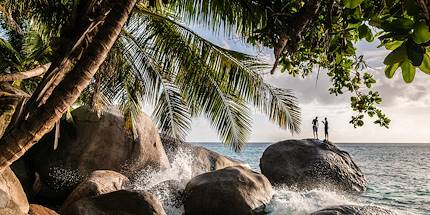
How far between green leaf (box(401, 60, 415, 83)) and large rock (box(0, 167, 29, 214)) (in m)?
5.44

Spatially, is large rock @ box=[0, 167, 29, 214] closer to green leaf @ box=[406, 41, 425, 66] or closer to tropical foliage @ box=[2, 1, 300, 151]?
tropical foliage @ box=[2, 1, 300, 151]

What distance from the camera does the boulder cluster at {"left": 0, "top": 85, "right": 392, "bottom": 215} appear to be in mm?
6836

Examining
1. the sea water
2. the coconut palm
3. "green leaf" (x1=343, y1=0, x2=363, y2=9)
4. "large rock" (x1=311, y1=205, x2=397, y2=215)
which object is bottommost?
the sea water

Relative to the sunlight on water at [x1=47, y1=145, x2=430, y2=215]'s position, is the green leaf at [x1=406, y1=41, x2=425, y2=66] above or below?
above

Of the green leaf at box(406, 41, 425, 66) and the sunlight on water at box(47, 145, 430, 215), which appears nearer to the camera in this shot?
the green leaf at box(406, 41, 425, 66)

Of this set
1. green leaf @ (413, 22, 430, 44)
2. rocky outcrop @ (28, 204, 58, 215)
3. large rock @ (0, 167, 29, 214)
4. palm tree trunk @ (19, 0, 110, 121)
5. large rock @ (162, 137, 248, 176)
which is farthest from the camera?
large rock @ (162, 137, 248, 176)

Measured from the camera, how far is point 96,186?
27.0 ft

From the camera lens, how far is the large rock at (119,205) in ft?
22.4

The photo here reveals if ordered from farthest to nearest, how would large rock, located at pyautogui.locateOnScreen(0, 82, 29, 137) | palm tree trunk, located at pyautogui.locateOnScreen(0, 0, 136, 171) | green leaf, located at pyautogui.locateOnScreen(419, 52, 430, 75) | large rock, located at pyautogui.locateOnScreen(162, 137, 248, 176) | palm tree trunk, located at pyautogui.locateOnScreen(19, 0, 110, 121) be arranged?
large rock, located at pyautogui.locateOnScreen(162, 137, 248, 176)
large rock, located at pyautogui.locateOnScreen(0, 82, 29, 137)
palm tree trunk, located at pyautogui.locateOnScreen(19, 0, 110, 121)
palm tree trunk, located at pyautogui.locateOnScreen(0, 0, 136, 171)
green leaf, located at pyautogui.locateOnScreen(419, 52, 430, 75)

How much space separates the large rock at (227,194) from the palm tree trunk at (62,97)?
18.0ft

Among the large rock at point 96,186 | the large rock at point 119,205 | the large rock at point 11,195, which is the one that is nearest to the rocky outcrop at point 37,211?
the large rock at point 11,195

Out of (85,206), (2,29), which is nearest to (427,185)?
(85,206)

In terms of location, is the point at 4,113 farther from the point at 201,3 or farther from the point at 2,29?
the point at 2,29

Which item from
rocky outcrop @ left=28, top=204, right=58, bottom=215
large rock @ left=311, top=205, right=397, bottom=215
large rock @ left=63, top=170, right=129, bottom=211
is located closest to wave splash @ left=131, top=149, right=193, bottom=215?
large rock @ left=63, top=170, right=129, bottom=211
